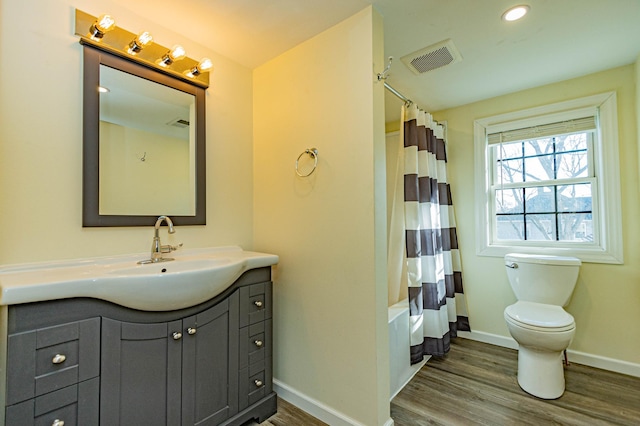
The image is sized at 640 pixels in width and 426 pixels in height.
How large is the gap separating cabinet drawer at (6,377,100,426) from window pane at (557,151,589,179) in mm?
3188

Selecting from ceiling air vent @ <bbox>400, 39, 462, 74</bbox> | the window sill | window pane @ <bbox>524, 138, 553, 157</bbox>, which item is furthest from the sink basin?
window pane @ <bbox>524, 138, 553, 157</bbox>

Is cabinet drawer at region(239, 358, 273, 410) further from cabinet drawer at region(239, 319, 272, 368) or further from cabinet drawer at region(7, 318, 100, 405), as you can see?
cabinet drawer at region(7, 318, 100, 405)

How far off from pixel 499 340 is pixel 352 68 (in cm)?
250

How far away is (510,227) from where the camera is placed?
247 centimetres

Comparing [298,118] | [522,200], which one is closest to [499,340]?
[522,200]

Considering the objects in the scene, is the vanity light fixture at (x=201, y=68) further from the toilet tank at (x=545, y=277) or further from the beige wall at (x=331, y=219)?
the toilet tank at (x=545, y=277)

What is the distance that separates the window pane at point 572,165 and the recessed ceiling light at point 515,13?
133 cm

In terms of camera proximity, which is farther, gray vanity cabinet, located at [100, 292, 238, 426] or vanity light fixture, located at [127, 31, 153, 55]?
vanity light fixture, located at [127, 31, 153, 55]

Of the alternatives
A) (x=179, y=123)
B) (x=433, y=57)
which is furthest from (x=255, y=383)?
(x=433, y=57)

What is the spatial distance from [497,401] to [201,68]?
104 inches

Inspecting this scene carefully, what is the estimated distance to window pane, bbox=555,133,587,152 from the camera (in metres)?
2.20

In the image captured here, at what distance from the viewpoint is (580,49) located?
5.86 ft

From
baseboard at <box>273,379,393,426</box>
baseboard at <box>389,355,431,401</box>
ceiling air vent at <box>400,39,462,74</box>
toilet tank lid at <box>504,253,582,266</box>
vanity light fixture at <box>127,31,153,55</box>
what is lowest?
baseboard at <box>389,355,431,401</box>

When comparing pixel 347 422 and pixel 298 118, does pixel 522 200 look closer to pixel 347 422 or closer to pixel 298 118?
pixel 298 118
